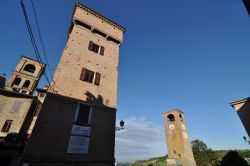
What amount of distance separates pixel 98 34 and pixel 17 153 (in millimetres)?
16186

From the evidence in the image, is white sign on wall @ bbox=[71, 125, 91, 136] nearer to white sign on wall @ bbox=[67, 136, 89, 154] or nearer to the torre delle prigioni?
the torre delle prigioni

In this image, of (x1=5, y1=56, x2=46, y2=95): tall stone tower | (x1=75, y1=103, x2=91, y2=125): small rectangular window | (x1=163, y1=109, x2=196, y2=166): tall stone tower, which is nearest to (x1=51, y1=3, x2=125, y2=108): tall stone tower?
(x1=75, y1=103, x2=91, y2=125): small rectangular window

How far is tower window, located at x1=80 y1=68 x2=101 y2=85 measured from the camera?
14030mm

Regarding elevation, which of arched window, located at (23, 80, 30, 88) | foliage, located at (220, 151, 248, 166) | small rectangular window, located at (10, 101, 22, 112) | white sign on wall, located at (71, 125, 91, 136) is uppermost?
arched window, located at (23, 80, 30, 88)

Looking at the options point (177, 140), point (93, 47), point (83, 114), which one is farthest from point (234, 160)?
point (177, 140)

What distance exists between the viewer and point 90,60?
15.4m

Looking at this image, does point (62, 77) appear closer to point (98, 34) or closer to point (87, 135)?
point (87, 135)

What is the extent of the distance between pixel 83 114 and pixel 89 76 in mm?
3978

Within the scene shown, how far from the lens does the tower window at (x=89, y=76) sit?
14.0 m

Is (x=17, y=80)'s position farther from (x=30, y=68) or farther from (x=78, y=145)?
(x=78, y=145)

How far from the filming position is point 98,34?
18.2 m

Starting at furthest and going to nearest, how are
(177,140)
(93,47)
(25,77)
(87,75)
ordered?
(25,77) < (177,140) < (93,47) < (87,75)

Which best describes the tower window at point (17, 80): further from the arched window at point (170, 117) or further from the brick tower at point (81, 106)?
the arched window at point (170, 117)

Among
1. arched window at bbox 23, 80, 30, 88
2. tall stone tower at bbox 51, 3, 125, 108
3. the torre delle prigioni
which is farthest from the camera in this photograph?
arched window at bbox 23, 80, 30, 88
